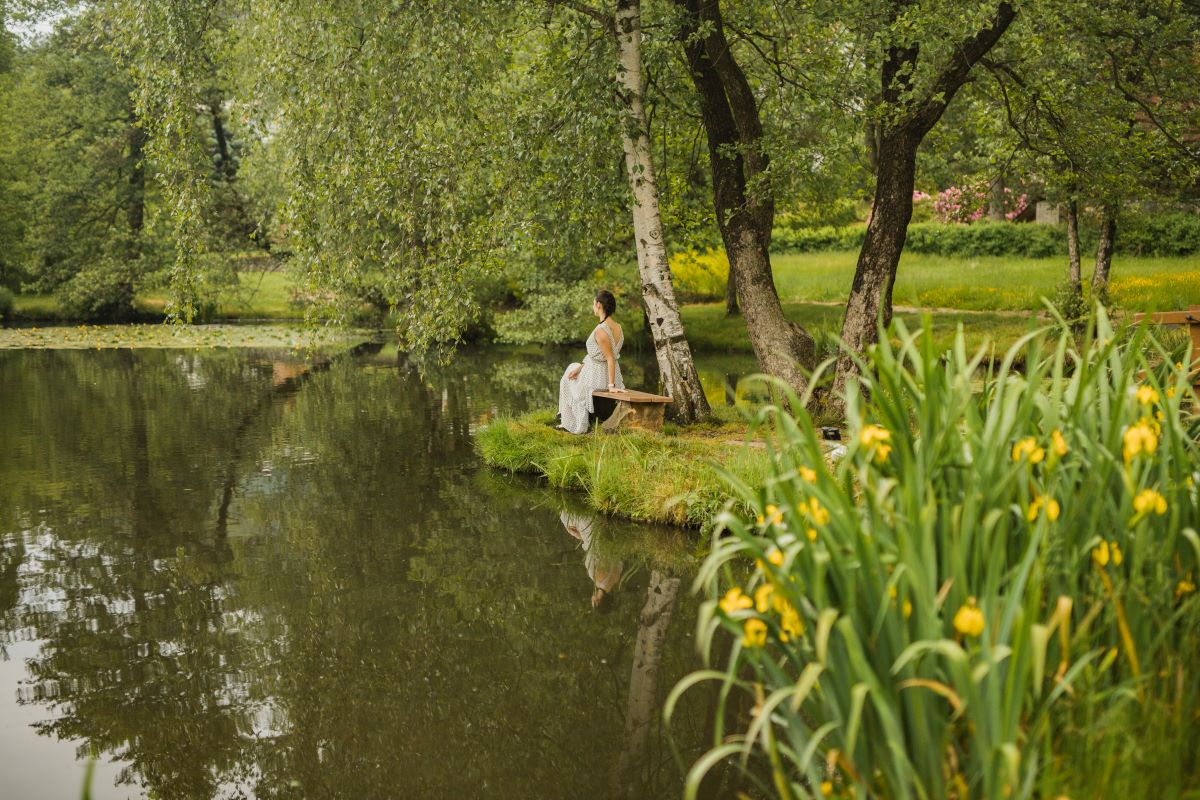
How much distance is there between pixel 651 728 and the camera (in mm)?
5129

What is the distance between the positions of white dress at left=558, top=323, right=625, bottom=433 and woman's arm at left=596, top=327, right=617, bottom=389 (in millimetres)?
38

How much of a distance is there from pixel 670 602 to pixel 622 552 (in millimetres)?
1466

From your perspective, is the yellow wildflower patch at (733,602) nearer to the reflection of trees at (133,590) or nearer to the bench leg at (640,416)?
the reflection of trees at (133,590)

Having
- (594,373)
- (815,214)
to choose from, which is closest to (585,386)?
(594,373)

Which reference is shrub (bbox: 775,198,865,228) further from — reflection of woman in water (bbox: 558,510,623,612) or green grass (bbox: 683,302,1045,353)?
reflection of woman in water (bbox: 558,510,623,612)

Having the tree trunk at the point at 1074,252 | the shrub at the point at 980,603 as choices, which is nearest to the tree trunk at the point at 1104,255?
the tree trunk at the point at 1074,252

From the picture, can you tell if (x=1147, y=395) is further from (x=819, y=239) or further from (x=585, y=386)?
(x=819, y=239)

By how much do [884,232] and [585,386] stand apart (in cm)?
384

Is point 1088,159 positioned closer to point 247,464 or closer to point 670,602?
point 670,602

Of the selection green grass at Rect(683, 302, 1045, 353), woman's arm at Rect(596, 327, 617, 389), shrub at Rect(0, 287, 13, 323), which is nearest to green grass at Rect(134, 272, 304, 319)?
shrub at Rect(0, 287, 13, 323)

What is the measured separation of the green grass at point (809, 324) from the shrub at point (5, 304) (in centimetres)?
2500

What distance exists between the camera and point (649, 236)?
12.4 meters

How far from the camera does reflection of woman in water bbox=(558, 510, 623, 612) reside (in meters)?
7.34

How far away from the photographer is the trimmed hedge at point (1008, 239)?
26.6 m
